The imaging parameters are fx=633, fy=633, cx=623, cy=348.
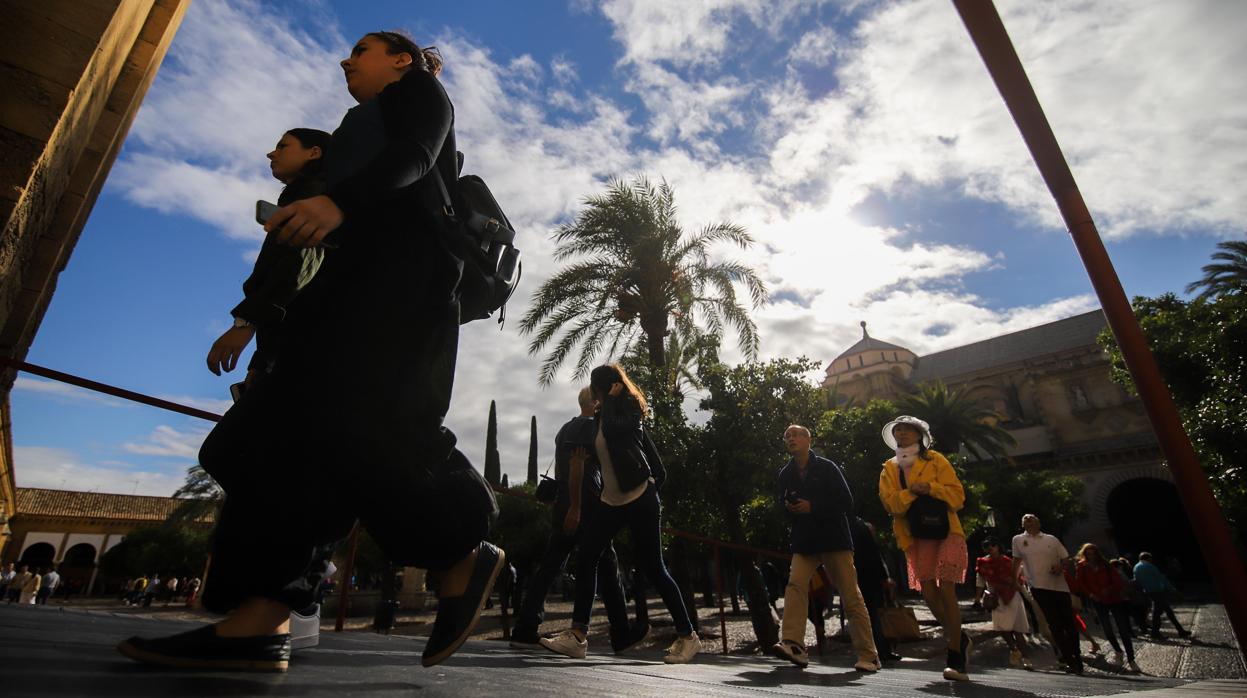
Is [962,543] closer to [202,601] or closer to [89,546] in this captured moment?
[202,601]

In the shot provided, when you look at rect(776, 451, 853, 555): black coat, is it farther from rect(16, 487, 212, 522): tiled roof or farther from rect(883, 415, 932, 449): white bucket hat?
rect(16, 487, 212, 522): tiled roof

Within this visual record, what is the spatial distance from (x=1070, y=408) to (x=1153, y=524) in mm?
10370

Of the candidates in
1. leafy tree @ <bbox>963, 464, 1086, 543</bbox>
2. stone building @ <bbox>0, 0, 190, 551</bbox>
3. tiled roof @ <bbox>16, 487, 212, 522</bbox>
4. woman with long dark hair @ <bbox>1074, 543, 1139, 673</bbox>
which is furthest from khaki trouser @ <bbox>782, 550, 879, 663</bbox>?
tiled roof @ <bbox>16, 487, 212, 522</bbox>

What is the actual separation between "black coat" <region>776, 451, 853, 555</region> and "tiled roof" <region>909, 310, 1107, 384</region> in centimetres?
5598

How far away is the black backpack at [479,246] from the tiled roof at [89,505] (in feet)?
198

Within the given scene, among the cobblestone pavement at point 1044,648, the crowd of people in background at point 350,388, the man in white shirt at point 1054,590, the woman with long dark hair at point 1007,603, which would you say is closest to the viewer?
the crowd of people in background at point 350,388

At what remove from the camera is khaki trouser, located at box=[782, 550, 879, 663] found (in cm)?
420

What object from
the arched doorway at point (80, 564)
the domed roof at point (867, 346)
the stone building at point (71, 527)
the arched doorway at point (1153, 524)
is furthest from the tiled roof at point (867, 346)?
the arched doorway at point (80, 564)

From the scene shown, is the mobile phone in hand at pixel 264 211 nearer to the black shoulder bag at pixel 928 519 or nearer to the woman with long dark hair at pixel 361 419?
the woman with long dark hair at pixel 361 419

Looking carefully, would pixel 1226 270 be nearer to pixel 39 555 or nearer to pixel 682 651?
pixel 682 651

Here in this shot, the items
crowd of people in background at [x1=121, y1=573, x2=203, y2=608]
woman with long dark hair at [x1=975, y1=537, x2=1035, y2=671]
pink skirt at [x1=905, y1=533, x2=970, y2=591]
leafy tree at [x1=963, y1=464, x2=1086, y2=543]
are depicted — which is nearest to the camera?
pink skirt at [x1=905, y1=533, x2=970, y2=591]

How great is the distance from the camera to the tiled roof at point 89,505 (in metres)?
51.8

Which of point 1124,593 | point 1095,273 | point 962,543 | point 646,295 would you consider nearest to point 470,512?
point 1095,273

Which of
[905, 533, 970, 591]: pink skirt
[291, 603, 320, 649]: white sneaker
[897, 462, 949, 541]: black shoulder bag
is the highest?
[897, 462, 949, 541]: black shoulder bag
